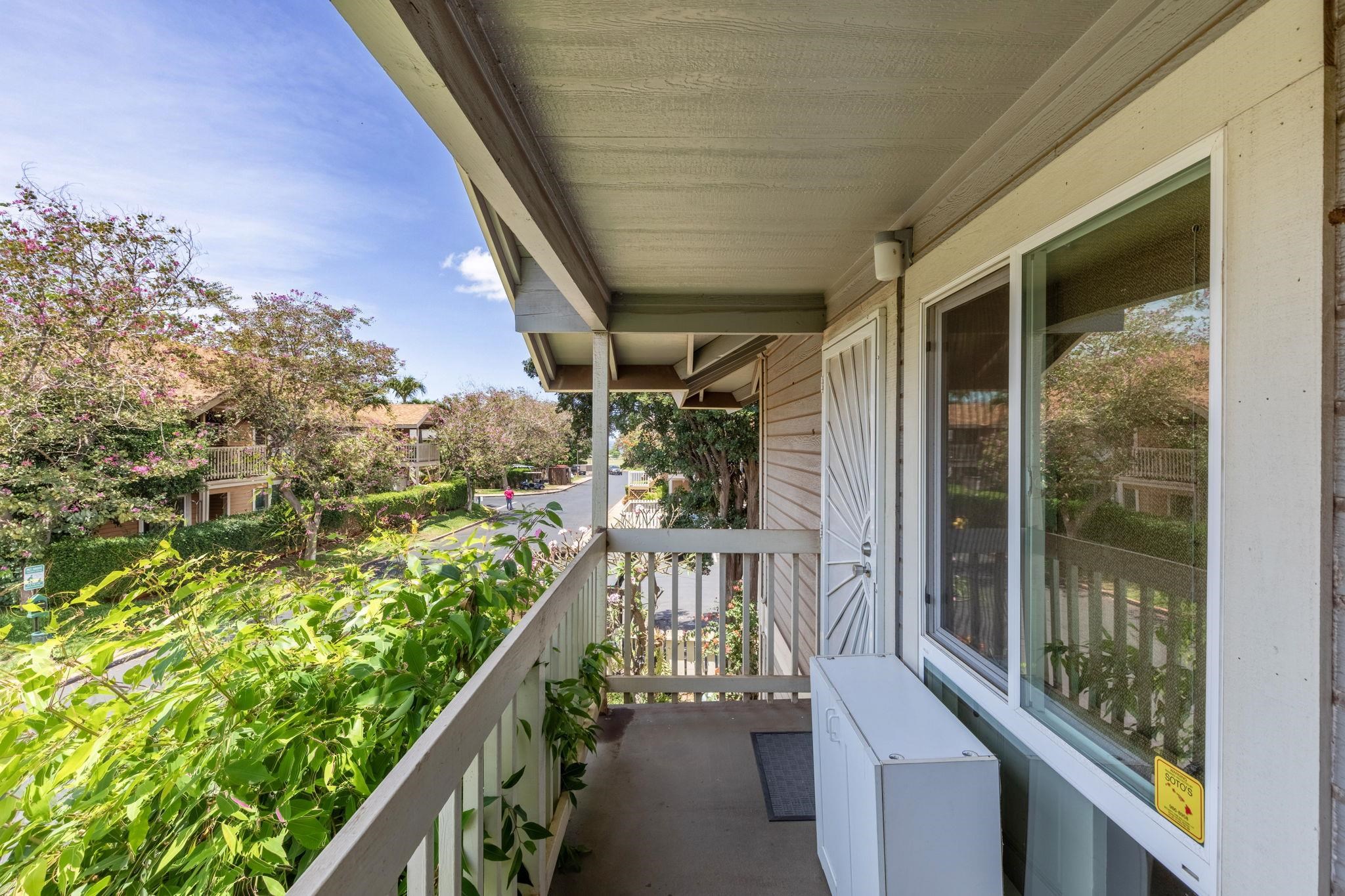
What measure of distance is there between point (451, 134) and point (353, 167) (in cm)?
1862

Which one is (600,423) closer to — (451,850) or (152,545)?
(451,850)

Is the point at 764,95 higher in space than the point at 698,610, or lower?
higher

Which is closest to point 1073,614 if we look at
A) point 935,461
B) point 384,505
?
point 935,461

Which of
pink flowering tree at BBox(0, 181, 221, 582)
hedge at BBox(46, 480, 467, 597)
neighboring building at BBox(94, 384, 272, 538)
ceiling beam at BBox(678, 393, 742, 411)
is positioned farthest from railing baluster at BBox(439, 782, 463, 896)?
ceiling beam at BBox(678, 393, 742, 411)

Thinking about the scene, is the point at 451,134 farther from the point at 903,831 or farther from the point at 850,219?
the point at 903,831

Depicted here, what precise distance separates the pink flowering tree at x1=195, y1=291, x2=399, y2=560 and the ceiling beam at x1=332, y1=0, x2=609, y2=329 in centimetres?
751

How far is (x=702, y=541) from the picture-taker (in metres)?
3.09

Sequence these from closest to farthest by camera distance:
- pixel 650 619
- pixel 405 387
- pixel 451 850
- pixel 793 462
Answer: pixel 451 850
pixel 650 619
pixel 793 462
pixel 405 387

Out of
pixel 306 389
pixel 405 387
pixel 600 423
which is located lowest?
pixel 600 423

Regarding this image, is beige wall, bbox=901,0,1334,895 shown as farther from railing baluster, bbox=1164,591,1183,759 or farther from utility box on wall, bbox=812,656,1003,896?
utility box on wall, bbox=812,656,1003,896

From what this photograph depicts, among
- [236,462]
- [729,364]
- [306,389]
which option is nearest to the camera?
[729,364]

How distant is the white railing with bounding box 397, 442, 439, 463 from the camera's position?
37.6 feet

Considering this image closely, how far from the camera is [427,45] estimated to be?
0.96 metres

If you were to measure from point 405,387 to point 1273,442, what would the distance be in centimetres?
1557
